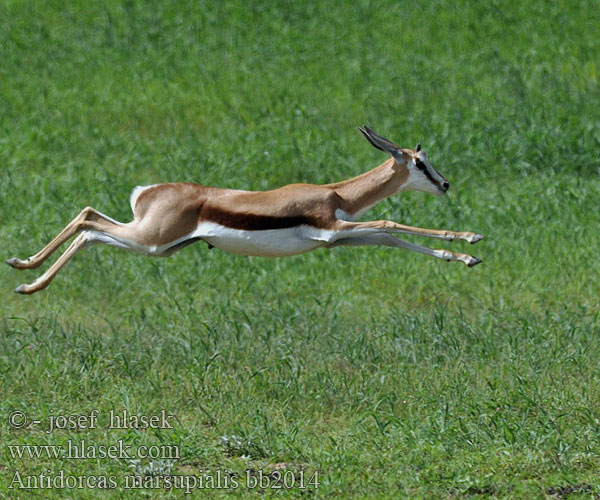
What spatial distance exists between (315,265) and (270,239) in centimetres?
529

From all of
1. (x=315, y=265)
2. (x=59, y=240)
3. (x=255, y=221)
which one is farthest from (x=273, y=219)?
(x=315, y=265)

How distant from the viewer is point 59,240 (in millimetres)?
7555

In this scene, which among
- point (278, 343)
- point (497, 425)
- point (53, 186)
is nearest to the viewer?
point (497, 425)

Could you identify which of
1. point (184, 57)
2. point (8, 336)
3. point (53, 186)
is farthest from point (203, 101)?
point (8, 336)

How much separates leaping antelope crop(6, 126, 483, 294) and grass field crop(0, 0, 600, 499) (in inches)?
56.1

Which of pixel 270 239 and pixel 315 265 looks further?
pixel 315 265

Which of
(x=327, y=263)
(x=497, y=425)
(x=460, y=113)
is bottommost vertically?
(x=497, y=425)

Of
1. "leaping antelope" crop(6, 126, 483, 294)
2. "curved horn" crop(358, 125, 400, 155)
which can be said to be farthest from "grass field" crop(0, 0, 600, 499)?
"curved horn" crop(358, 125, 400, 155)

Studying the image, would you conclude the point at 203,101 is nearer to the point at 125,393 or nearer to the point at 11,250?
the point at 11,250

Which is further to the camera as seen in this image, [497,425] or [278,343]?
[278,343]

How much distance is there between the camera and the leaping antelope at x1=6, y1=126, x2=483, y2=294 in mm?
7133

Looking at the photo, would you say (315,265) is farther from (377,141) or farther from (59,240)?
(377,141)

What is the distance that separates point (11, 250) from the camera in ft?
41.4

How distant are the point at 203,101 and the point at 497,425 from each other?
913cm
